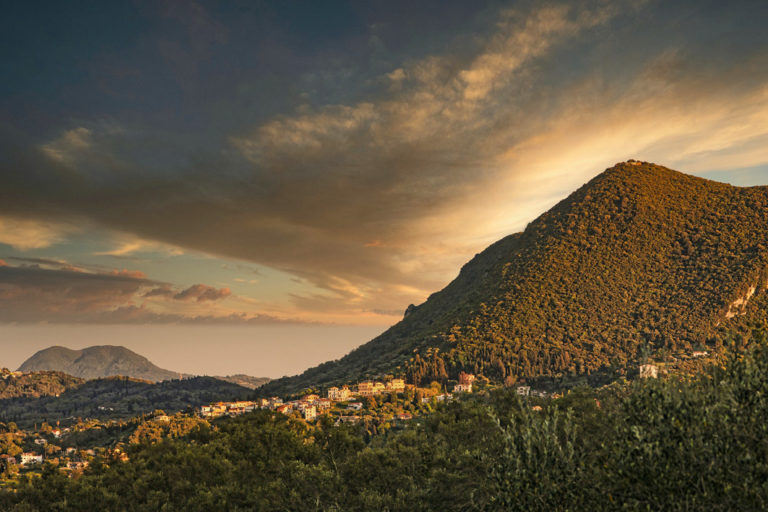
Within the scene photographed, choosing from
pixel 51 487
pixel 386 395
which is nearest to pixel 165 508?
pixel 51 487

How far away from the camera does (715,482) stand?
614 inches

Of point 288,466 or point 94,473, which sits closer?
point 288,466

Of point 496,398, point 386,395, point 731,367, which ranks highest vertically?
point 731,367

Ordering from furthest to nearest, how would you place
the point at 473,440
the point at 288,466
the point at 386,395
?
the point at 386,395, the point at 473,440, the point at 288,466

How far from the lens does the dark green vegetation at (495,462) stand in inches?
631

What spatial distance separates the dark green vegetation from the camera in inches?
631

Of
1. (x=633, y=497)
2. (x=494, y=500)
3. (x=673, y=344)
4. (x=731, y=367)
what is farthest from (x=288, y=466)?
(x=673, y=344)

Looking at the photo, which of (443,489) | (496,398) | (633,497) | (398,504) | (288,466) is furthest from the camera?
(496,398)

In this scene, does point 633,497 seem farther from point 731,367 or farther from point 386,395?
point 386,395

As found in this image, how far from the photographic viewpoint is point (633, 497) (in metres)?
16.7

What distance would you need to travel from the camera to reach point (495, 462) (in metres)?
24.3

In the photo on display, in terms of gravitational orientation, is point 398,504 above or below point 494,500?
below

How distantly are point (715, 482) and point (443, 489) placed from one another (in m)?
21.4

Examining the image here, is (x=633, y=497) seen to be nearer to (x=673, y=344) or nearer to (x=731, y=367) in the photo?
(x=731, y=367)
